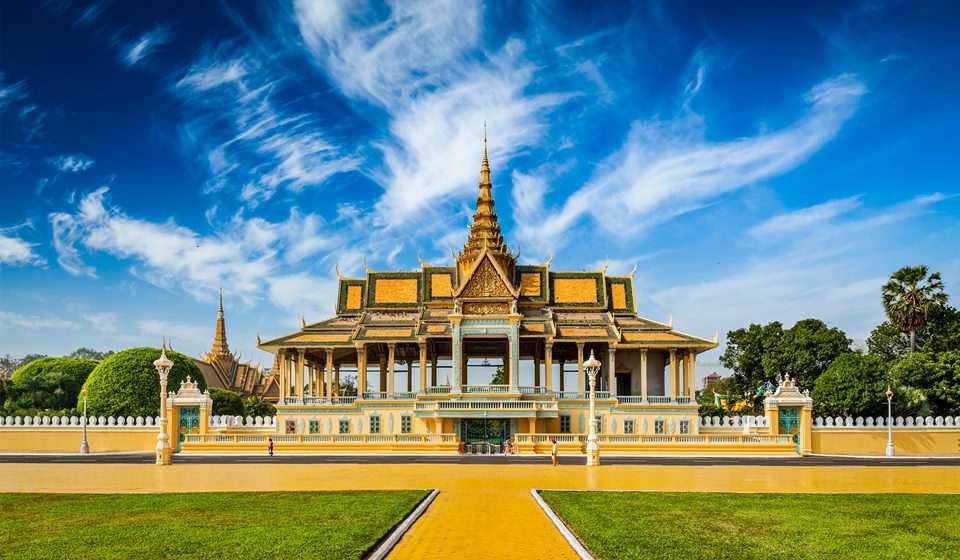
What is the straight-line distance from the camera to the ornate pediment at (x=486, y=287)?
174 feet

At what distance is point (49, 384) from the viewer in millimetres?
75562

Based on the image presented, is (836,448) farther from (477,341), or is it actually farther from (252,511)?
(252,511)

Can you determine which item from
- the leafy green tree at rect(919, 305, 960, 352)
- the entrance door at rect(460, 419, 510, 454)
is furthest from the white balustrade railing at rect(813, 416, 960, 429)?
the entrance door at rect(460, 419, 510, 454)

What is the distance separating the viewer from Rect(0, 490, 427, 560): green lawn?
12539mm

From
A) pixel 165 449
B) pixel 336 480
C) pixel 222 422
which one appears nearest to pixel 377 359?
pixel 222 422

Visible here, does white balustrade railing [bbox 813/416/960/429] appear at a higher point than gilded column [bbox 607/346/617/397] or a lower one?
lower

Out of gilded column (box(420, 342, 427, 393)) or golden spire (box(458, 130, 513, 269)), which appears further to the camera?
golden spire (box(458, 130, 513, 269))

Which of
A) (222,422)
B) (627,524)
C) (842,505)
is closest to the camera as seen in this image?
(627,524)

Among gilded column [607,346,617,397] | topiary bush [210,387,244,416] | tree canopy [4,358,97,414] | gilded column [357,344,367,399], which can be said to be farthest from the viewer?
tree canopy [4,358,97,414]

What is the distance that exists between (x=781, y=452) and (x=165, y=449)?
96.5 ft

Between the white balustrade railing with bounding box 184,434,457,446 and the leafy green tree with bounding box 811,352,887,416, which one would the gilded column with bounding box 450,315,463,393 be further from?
the leafy green tree with bounding box 811,352,887,416

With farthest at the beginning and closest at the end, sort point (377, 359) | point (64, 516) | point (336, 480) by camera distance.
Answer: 1. point (377, 359)
2. point (336, 480)
3. point (64, 516)

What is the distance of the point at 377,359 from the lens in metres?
62.2

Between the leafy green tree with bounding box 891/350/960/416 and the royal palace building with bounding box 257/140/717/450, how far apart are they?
37.4 ft
